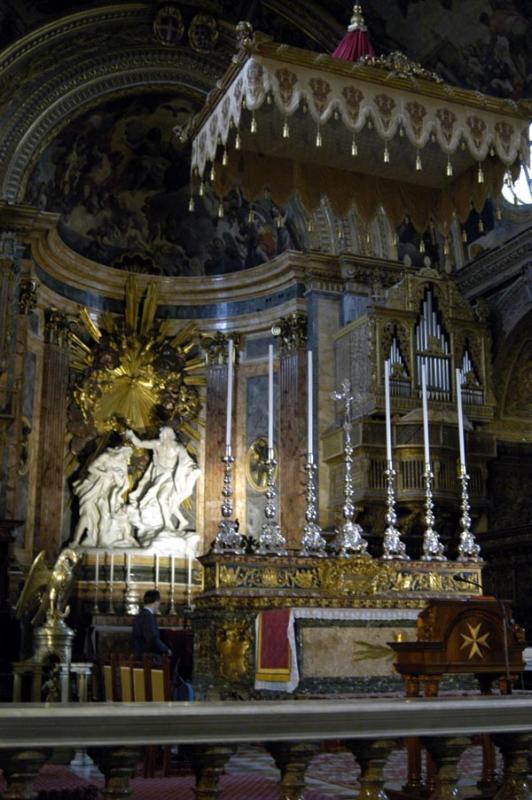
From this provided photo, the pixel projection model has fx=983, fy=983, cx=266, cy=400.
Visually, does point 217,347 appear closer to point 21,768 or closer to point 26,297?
point 26,297

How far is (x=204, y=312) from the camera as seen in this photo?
16391mm

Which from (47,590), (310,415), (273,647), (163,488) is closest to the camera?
(273,647)

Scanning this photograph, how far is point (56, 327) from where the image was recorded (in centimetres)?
1488

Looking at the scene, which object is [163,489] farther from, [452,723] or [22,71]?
[452,723]

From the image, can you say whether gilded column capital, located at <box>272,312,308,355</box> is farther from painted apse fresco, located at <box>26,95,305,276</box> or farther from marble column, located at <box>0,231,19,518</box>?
marble column, located at <box>0,231,19,518</box>

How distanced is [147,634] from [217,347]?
8925mm

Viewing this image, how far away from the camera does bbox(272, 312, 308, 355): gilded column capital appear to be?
588 inches

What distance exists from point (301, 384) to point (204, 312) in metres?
2.50

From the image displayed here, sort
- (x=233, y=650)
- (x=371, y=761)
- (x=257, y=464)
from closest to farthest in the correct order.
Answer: (x=371, y=761), (x=233, y=650), (x=257, y=464)

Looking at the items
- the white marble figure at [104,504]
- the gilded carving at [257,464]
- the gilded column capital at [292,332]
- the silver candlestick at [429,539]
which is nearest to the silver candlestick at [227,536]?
the silver candlestick at [429,539]

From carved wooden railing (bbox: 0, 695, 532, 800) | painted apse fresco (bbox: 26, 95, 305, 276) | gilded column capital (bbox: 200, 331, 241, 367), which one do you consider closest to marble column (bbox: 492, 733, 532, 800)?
carved wooden railing (bbox: 0, 695, 532, 800)

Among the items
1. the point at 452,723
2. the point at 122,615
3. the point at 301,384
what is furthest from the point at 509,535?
the point at 452,723

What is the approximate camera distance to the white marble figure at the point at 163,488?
588 inches

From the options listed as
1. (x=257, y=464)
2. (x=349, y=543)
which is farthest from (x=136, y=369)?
(x=349, y=543)
